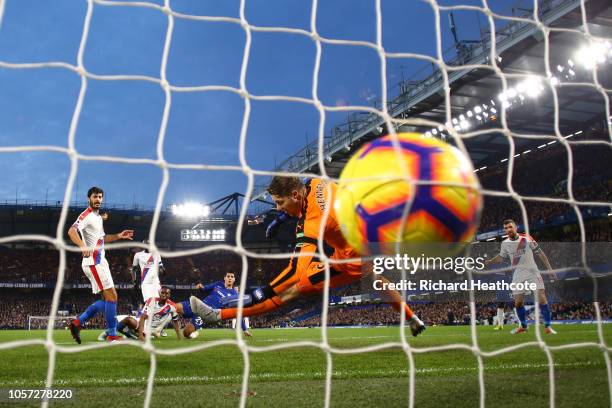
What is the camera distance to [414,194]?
7.34 feet

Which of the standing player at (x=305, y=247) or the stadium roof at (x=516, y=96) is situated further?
the stadium roof at (x=516, y=96)

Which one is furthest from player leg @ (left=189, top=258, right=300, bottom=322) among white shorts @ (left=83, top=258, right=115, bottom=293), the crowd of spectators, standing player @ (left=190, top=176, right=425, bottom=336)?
the crowd of spectators

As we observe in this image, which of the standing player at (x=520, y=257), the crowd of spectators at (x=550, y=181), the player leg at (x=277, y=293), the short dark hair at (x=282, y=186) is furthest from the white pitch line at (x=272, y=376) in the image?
the crowd of spectators at (x=550, y=181)

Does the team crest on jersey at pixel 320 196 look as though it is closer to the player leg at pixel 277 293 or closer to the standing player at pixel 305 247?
the standing player at pixel 305 247

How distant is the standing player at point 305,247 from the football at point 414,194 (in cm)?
147

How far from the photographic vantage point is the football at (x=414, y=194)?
2.26 meters

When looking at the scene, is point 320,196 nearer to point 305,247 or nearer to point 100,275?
point 305,247

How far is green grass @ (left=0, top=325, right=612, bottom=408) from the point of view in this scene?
9.02 ft

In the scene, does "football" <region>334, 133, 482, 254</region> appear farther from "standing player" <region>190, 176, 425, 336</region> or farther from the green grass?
"standing player" <region>190, 176, 425, 336</region>

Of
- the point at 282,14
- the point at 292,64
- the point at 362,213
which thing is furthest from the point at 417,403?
the point at 292,64

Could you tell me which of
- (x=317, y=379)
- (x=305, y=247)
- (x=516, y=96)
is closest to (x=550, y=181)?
(x=516, y=96)

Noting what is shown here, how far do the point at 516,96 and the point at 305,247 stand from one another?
62.3 ft

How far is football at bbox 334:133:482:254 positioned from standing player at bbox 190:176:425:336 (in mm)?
1467

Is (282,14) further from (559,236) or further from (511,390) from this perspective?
(511,390)
